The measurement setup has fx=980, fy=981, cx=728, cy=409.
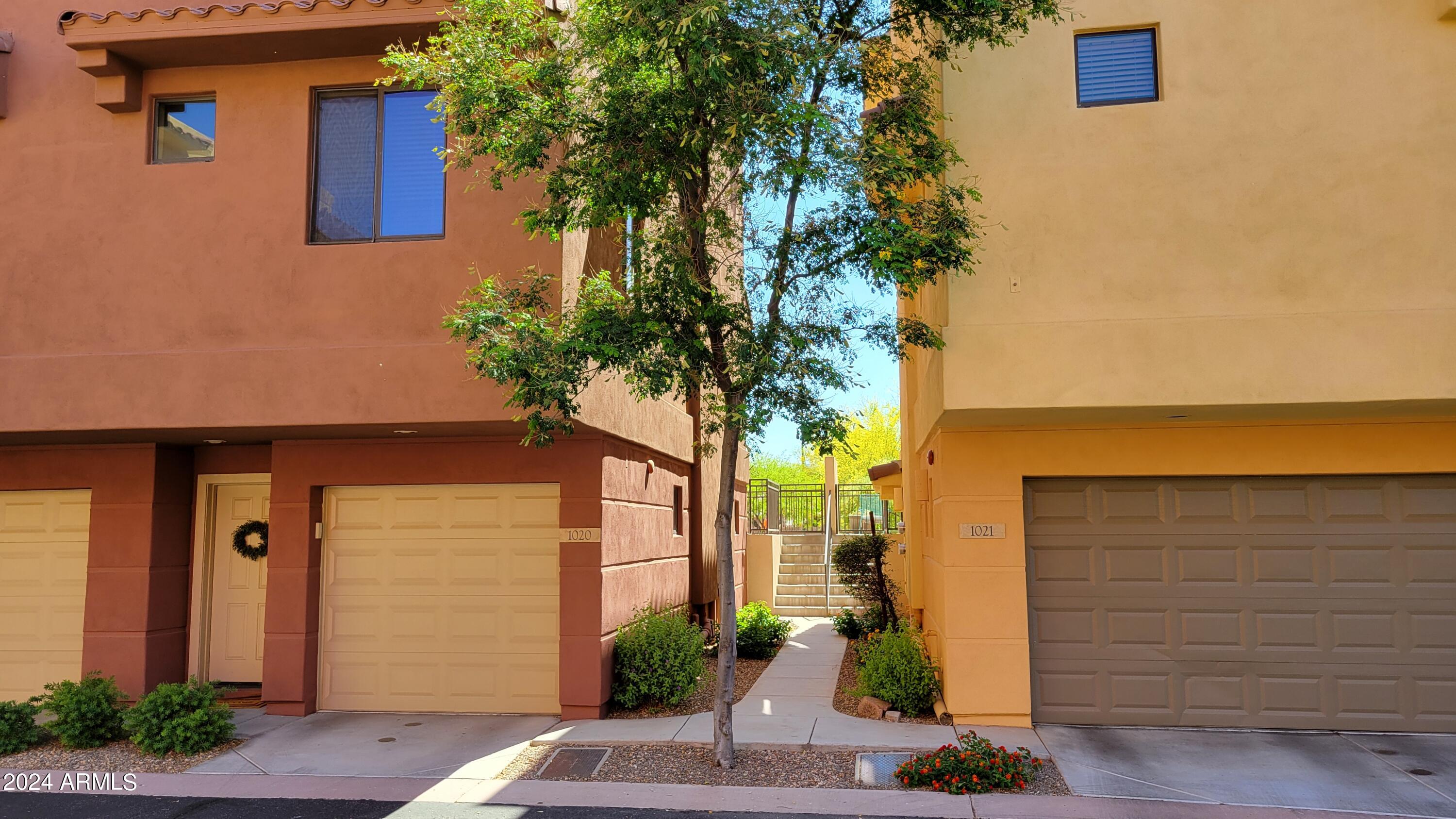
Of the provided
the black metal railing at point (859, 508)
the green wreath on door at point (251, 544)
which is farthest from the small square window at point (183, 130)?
the black metal railing at point (859, 508)

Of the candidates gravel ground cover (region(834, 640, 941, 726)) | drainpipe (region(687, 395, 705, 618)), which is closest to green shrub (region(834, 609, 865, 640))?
gravel ground cover (region(834, 640, 941, 726))

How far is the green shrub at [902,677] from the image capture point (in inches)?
375

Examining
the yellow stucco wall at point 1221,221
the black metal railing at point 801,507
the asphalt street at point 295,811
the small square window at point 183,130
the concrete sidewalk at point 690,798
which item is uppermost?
the small square window at point 183,130

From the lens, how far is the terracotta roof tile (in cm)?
905

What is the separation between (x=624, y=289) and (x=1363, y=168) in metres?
6.29

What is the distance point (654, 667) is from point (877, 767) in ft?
9.78

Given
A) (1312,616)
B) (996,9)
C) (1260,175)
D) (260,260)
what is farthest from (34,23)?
(1312,616)

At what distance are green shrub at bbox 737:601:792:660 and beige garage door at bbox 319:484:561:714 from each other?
403cm

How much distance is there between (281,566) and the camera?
10430mm

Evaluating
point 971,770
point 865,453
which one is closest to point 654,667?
point 971,770

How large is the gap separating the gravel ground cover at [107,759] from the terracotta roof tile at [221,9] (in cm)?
677

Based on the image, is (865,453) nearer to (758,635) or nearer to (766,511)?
(766,511)

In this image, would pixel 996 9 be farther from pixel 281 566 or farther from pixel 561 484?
pixel 281 566

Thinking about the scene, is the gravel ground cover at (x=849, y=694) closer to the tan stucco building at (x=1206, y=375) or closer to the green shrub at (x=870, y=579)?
A: the tan stucco building at (x=1206, y=375)
